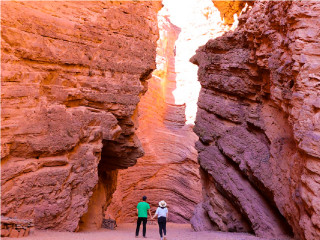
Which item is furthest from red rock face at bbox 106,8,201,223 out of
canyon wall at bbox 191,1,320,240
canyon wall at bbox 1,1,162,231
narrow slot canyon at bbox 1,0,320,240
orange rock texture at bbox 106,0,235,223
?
canyon wall at bbox 1,1,162,231

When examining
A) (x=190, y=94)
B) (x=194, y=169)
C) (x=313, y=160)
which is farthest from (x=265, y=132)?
(x=190, y=94)

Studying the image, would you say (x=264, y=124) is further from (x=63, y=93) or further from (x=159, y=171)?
(x=159, y=171)

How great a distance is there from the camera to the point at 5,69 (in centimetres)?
659

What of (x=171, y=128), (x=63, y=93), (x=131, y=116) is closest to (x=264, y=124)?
(x=131, y=116)

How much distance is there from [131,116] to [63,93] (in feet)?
8.42

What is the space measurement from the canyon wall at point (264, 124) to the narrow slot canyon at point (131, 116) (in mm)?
36

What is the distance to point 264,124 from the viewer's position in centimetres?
927

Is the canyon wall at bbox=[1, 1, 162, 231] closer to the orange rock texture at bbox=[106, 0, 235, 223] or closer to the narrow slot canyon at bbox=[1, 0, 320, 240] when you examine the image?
the narrow slot canyon at bbox=[1, 0, 320, 240]

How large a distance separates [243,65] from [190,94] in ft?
44.5

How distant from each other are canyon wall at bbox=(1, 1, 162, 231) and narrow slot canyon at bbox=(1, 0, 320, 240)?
0.03 metres

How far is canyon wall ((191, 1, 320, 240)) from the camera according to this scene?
6777 millimetres

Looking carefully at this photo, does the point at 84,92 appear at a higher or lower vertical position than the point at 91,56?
lower

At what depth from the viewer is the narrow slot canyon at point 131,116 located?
6.69m

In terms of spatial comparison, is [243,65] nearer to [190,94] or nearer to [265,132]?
[265,132]
